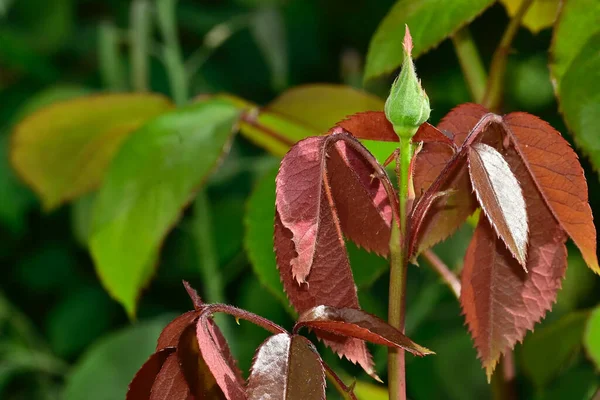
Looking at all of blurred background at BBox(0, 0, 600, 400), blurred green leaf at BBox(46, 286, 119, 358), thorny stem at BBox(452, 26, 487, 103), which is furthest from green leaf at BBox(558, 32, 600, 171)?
blurred green leaf at BBox(46, 286, 119, 358)

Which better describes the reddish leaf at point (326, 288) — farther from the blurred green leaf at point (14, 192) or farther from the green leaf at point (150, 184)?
the blurred green leaf at point (14, 192)

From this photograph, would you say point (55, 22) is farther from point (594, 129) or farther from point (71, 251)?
point (594, 129)

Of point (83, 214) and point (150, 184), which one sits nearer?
point (150, 184)

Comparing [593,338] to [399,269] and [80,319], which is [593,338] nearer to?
[399,269]

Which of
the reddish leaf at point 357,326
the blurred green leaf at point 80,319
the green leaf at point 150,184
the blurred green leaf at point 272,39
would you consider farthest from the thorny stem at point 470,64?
the blurred green leaf at point 80,319

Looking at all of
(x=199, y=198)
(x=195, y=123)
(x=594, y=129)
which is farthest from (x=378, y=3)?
(x=594, y=129)

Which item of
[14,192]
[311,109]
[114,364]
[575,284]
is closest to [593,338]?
[311,109]

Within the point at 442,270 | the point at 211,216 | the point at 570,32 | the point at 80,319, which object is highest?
the point at 570,32
